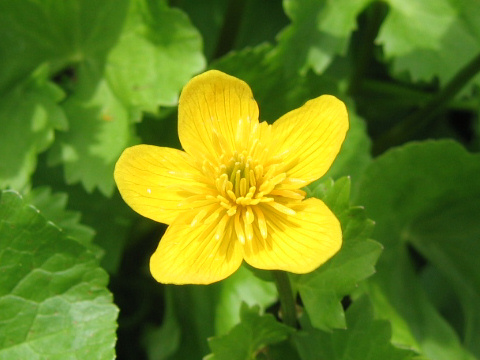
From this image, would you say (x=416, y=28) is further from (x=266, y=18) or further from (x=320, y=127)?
(x=320, y=127)

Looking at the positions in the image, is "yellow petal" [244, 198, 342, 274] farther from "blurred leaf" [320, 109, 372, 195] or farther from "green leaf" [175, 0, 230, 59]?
"green leaf" [175, 0, 230, 59]

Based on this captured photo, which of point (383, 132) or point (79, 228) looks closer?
point (79, 228)

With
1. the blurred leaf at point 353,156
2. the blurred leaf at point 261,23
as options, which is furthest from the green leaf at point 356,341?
the blurred leaf at point 261,23

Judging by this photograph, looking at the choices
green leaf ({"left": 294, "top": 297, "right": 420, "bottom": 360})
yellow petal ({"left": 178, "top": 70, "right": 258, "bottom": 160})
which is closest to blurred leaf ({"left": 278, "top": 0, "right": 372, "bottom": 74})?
yellow petal ({"left": 178, "top": 70, "right": 258, "bottom": 160})

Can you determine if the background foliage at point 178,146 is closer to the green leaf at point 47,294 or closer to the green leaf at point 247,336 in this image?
the green leaf at point 47,294

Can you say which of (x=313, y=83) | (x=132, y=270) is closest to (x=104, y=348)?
(x=132, y=270)

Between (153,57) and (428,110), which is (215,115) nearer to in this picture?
(153,57)
